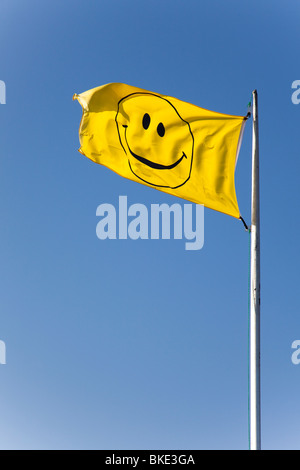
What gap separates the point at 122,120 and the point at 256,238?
4.57 metres

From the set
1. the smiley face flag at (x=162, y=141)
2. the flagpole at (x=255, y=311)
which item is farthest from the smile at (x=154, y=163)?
the flagpole at (x=255, y=311)

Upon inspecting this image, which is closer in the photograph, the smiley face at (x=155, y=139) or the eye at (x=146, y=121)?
the smiley face at (x=155, y=139)

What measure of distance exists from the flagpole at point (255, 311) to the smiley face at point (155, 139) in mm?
1572

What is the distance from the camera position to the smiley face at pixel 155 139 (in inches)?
596

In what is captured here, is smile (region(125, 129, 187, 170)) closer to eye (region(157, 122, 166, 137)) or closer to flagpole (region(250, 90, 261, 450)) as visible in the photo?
eye (region(157, 122, 166, 137))

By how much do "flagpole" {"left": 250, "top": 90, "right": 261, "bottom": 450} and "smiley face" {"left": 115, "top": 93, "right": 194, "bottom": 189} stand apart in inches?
61.9

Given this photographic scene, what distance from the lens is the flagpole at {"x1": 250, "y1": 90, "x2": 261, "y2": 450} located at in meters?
12.7

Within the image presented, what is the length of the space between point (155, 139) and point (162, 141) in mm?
211

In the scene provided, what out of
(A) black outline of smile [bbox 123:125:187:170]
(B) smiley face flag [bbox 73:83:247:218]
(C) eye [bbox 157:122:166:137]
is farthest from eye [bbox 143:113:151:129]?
(A) black outline of smile [bbox 123:125:187:170]

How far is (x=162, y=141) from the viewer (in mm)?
15594

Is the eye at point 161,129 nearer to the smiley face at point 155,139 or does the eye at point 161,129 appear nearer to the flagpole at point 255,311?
the smiley face at point 155,139

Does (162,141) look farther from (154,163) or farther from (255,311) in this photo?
(255,311)
